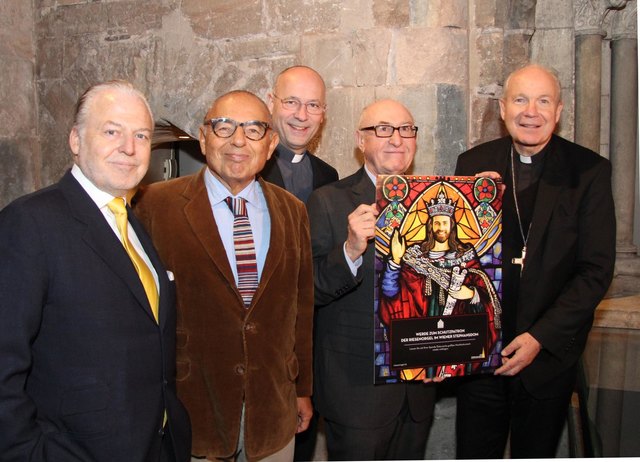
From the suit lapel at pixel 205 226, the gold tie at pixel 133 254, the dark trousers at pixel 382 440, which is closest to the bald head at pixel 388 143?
the suit lapel at pixel 205 226

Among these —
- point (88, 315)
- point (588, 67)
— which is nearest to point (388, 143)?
point (88, 315)

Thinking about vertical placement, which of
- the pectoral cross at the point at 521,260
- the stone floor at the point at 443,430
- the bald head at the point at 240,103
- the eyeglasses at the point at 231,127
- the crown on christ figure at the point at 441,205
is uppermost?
the bald head at the point at 240,103

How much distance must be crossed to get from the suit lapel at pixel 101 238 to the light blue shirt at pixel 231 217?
478 millimetres

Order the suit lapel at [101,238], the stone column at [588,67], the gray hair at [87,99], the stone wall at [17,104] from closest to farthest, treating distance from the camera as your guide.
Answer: the suit lapel at [101,238]
the gray hair at [87,99]
the stone wall at [17,104]
the stone column at [588,67]

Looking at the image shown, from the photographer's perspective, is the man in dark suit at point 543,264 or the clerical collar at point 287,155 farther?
the clerical collar at point 287,155

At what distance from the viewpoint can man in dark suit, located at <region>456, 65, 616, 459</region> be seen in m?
2.50

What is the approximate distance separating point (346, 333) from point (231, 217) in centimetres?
66

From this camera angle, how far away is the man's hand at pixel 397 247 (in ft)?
7.39

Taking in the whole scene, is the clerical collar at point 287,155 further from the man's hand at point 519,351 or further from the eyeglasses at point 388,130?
the man's hand at point 519,351

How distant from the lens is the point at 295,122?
2922 mm

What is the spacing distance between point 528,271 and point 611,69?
10.5ft

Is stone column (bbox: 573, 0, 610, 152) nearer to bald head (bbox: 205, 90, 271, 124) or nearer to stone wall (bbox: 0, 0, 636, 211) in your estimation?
stone wall (bbox: 0, 0, 636, 211)

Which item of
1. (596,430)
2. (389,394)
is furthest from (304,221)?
(596,430)

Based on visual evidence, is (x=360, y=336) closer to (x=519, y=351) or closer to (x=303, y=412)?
(x=303, y=412)
